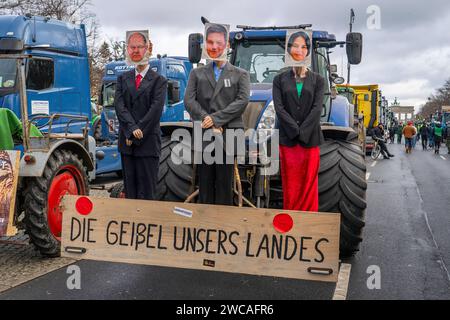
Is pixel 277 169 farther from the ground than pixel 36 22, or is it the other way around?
pixel 36 22

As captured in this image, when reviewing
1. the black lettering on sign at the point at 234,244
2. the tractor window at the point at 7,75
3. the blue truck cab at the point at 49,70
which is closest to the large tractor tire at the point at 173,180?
the black lettering on sign at the point at 234,244

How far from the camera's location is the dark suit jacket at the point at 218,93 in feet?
16.1

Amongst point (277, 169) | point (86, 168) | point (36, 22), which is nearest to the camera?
point (277, 169)

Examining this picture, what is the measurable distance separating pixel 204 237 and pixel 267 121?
6.01 ft

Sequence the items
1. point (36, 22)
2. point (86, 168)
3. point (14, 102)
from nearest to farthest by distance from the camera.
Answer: point (86, 168)
point (14, 102)
point (36, 22)

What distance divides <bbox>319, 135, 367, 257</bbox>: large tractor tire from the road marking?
0.24 m

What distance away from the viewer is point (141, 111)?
221 inches

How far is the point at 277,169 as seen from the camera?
17.6 feet

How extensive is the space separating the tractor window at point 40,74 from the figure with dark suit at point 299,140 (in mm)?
5149

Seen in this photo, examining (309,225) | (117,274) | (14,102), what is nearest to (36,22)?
(14,102)

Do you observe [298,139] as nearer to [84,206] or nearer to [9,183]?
[84,206]
